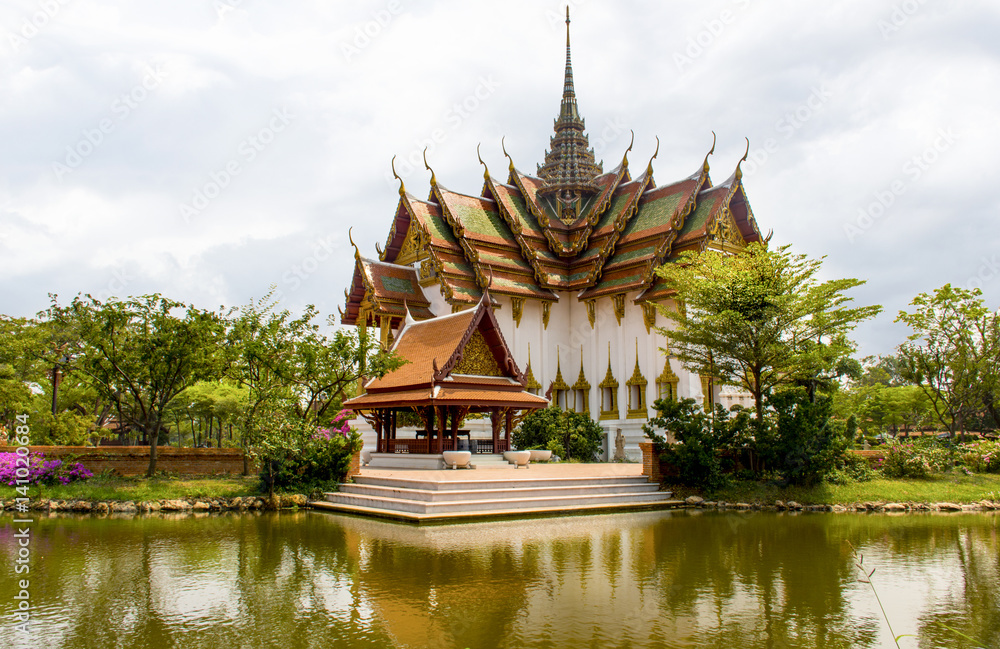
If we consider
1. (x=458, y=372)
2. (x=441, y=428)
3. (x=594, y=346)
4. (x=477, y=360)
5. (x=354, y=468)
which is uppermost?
(x=594, y=346)

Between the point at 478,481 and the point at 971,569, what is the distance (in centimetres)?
711

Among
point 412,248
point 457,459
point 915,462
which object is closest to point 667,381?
point 915,462

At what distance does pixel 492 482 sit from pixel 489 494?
0.37 metres

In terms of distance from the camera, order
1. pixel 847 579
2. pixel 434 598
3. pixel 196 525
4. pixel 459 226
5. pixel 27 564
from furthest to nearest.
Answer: pixel 459 226 → pixel 196 525 → pixel 27 564 → pixel 847 579 → pixel 434 598

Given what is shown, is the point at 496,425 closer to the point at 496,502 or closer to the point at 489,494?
the point at 489,494

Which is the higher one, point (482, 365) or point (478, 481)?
point (482, 365)

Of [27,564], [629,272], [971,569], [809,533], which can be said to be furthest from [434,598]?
[629,272]

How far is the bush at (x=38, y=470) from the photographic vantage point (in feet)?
44.4

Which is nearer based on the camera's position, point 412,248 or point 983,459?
point 983,459

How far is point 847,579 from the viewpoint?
22.0ft

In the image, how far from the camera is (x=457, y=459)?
15406mm

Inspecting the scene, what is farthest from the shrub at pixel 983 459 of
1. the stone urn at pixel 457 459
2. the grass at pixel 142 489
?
the grass at pixel 142 489

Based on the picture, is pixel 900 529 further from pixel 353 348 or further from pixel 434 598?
pixel 353 348

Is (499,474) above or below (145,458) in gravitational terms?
below
